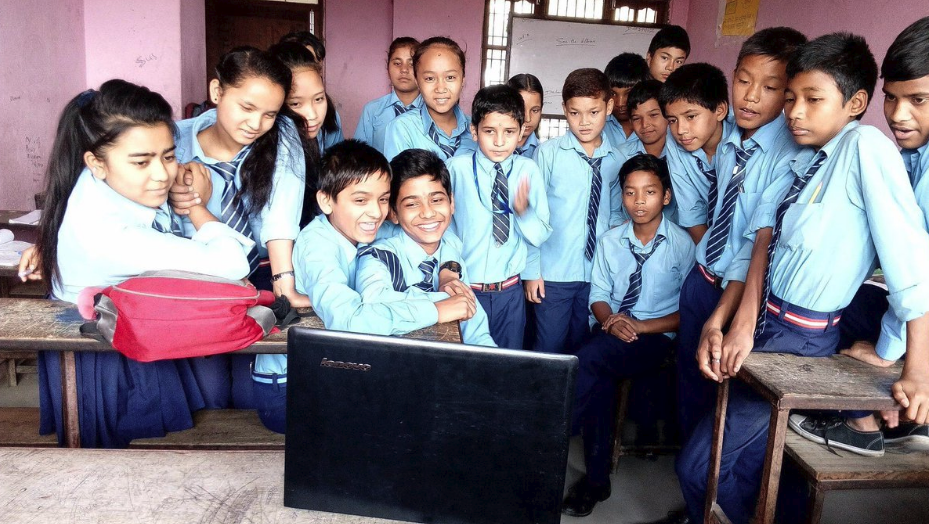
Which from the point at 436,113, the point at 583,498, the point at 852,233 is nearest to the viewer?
the point at 852,233

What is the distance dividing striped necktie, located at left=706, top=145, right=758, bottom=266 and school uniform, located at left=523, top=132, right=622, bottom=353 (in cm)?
69

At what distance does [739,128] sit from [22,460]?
207cm

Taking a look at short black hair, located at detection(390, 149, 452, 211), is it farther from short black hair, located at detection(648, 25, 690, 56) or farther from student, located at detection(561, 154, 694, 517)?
short black hair, located at detection(648, 25, 690, 56)

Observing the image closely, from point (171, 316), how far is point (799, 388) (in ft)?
4.42

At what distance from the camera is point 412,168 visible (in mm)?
2096

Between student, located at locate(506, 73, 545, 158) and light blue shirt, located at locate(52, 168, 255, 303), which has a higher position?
student, located at locate(506, 73, 545, 158)

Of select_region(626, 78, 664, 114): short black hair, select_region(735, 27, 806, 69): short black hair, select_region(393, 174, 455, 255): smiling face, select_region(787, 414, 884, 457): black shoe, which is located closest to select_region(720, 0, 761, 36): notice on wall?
select_region(626, 78, 664, 114): short black hair

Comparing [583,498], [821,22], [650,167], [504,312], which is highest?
[821,22]

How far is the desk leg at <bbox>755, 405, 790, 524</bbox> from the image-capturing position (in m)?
1.41

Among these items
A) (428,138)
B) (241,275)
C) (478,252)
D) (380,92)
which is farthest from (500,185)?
(380,92)

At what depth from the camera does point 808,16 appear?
462 centimetres

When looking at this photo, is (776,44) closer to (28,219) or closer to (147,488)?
(147,488)

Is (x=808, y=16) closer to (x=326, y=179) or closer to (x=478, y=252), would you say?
(x=478, y=252)

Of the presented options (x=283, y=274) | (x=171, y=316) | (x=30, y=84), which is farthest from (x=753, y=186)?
(x=30, y=84)
